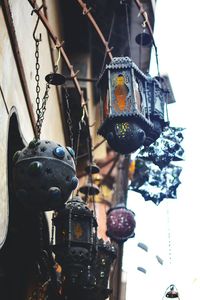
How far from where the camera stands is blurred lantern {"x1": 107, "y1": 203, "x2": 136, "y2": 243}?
25.7ft

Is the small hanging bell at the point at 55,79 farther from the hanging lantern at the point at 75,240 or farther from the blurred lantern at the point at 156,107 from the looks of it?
the hanging lantern at the point at 75,240

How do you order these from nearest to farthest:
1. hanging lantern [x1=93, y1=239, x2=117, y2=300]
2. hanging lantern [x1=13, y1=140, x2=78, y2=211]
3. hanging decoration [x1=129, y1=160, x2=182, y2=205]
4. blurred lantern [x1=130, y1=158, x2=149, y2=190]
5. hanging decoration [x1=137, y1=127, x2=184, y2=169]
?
hanging lantern [x1=13, y1=140, x2=78, y2=211] < hanging lantern [x1=93, y1=239, x2=117, y2=300] < hanging decoration [x1=137, y1=127, x2=184, y2=169] < hanging decoration [x1=129, y1=160, x2=182, y2=205] < blurred lantern [x1=130, y1=158, x2=149, y2=190]

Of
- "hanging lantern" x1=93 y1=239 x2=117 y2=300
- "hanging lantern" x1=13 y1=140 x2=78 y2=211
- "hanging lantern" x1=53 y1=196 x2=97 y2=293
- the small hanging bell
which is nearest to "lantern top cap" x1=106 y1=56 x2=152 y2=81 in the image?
the small hanging bell

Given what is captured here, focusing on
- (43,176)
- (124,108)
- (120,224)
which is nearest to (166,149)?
(124,108)

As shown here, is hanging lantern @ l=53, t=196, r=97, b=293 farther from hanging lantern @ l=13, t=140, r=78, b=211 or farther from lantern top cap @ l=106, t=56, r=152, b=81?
lantern top cap @ l=106, t=56, r=152, b=81

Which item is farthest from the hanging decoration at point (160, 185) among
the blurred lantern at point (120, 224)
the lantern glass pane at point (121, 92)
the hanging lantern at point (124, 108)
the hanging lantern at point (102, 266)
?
the lantern glass pane at point (121, 92)

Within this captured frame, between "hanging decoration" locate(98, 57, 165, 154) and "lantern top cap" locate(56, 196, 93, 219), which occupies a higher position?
"hanging decoration" locate(98, 57, 165, 154)

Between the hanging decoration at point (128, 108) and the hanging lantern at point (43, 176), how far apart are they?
80 cm

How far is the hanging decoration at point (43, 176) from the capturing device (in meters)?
3.79

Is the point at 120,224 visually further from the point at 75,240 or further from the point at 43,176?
the point at 43,176

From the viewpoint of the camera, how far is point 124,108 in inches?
181

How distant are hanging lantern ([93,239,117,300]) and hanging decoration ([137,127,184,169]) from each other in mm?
1083

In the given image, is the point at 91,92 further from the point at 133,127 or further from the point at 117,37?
the point at 133,127

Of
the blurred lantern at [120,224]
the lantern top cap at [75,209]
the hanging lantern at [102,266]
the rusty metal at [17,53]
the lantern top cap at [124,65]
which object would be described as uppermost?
the rusty metal at [17,53]
